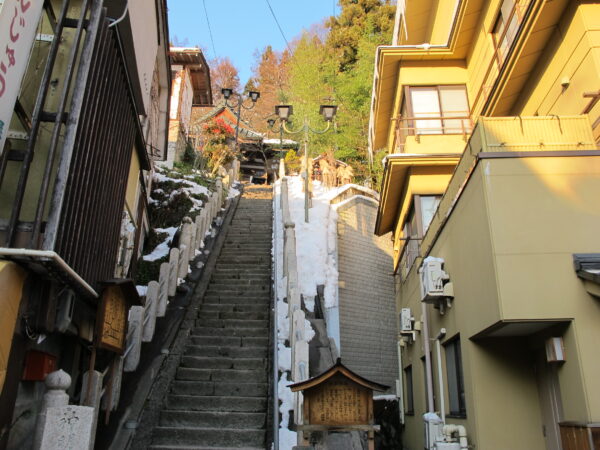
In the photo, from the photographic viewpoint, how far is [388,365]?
19.8 metres

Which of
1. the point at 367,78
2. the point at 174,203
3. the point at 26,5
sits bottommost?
the point at 26,5

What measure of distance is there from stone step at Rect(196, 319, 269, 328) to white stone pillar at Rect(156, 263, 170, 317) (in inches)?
33.2

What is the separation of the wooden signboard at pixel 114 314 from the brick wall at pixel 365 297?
12203 millimetres

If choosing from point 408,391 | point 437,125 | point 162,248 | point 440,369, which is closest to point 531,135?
point 440,369

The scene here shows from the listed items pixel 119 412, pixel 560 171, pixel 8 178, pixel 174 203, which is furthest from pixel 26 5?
pixel 174 203

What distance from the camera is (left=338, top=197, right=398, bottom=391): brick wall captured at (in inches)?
757

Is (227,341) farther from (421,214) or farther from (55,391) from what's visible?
(421,214)

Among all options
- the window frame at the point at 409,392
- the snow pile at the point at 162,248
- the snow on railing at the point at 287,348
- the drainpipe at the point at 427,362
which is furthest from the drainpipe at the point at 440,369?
the snow pile at the point at 162,248

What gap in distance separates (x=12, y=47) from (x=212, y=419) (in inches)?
244

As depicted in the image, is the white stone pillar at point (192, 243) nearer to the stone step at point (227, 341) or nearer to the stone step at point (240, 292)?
the stone step at point (240, 292)

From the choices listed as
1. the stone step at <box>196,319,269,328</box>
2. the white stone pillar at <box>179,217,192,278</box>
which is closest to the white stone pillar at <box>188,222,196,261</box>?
the white stone pillar at <box>179,217,192,278</box>

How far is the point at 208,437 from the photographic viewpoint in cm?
765

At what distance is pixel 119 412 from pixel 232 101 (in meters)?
39.1

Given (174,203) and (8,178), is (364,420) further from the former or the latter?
(174,203)
